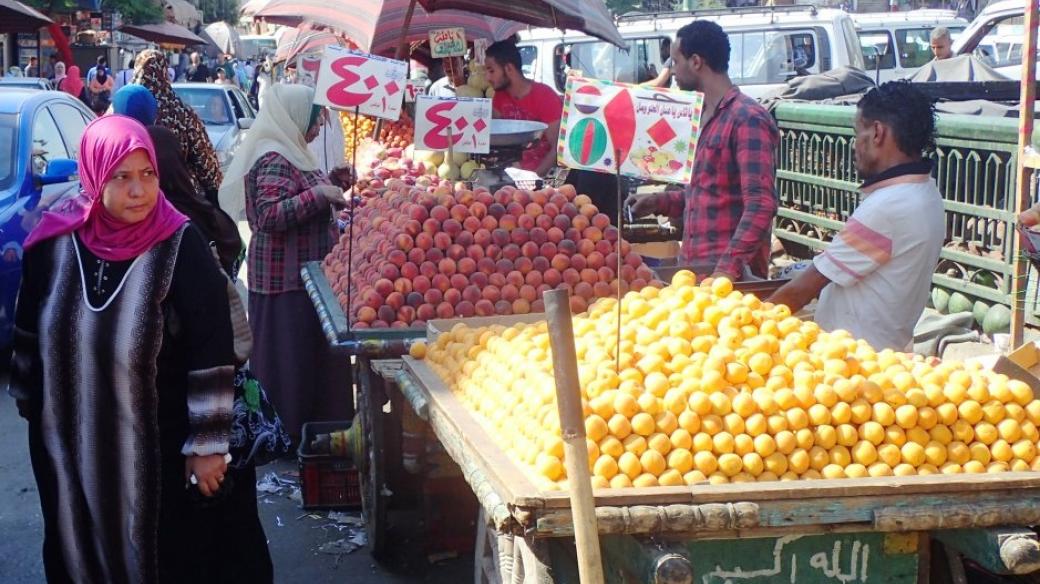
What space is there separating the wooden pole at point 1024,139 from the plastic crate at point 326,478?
122 inches

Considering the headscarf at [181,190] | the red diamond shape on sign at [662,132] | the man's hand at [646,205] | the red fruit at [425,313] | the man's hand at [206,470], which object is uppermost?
the red diamond shape on sign at [662,132]

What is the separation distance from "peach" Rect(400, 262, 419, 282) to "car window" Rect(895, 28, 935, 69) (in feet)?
43.6

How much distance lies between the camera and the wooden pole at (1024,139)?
212 inches

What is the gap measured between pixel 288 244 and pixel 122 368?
2649 mm

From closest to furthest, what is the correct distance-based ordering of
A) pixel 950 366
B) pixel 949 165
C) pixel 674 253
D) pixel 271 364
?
1. pixel 950 366
2. pixel 271 364
3. pixel 949 165
4. pixel 674 253

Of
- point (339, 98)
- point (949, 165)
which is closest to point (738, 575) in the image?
point (339, 98)

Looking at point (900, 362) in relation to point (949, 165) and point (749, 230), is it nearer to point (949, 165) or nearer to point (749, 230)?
point (749, 230)

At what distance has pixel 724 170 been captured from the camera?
5047 millimetres

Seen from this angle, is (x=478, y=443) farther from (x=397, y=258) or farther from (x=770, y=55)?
(x=770, y=55)

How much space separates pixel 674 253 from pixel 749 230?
10.3ft

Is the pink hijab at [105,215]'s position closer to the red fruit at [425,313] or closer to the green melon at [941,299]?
the red fruit at [425,313]

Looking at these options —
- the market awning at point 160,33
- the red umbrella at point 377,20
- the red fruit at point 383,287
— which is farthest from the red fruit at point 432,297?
the market awning at point 160,33

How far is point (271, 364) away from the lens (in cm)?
595

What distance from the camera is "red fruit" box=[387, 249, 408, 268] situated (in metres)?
4.57
